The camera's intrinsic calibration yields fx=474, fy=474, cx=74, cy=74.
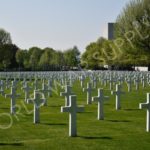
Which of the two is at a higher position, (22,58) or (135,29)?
(135,29)

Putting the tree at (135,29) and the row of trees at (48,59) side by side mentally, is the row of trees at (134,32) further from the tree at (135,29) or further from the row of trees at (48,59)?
the row of trees at (48,59)

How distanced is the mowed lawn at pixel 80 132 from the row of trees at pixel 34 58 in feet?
197

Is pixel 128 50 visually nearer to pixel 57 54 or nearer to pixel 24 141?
pixel 24 141

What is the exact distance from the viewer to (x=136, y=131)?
10672 millimetres

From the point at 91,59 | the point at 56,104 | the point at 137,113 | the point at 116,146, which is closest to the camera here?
the point at 116,146

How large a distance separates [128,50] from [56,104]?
28.8 meters

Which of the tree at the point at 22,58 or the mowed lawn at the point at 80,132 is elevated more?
the tree at the point at 22,58

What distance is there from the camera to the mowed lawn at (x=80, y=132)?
29.9 ft

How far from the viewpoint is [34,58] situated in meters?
93.4

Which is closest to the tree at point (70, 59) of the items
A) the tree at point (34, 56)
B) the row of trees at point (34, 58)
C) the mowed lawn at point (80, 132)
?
the row of trees at point (34, 58)

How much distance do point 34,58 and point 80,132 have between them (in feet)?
274

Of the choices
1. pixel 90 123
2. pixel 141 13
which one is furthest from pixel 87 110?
pixel 141 13

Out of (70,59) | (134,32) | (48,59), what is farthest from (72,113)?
(48,59)

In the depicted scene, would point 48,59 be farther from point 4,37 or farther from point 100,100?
point 100,100
